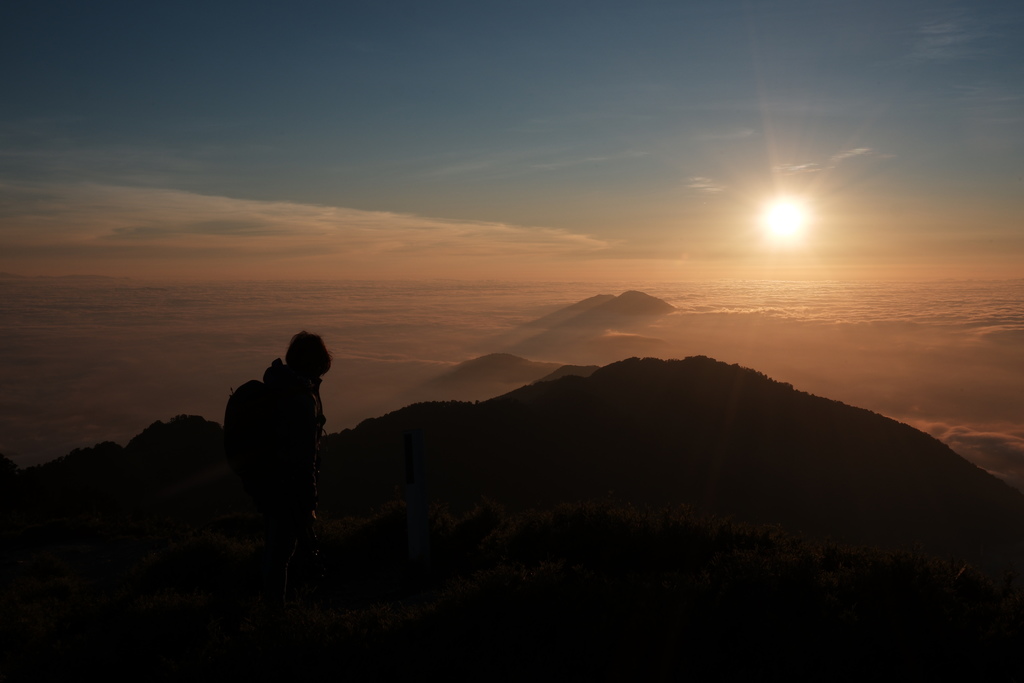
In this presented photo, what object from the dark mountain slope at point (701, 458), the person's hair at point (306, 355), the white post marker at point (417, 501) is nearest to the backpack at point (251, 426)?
the person's hair at point (306, 355)

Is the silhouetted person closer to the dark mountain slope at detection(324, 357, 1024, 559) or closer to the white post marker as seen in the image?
the white post marker

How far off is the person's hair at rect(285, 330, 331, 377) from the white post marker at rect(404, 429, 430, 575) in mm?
1020

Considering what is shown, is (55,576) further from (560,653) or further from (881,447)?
(881,447)

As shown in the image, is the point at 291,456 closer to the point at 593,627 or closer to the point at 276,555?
the point at 276,555

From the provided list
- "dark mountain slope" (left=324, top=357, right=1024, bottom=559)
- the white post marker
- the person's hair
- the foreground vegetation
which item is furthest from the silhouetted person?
"dark mountain slope" (left=324, top=357, right=1024, bottom=559)

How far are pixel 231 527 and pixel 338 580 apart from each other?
3551 millimetres

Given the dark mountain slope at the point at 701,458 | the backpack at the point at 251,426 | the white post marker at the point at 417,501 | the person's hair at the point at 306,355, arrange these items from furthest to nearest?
the dark mountain slope at the point at 701,458
the white post marker at the point at 417,501
the person's hair at the point at 306,355
the backpack at the point at 251,426

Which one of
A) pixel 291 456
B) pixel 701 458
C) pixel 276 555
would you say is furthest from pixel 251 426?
pixel 701 458

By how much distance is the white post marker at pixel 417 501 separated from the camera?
17.3 ft

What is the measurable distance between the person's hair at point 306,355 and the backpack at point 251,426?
27 cm

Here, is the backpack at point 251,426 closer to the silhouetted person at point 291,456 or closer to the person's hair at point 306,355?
the silhouetted person at point 291,456

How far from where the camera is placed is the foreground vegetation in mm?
3359

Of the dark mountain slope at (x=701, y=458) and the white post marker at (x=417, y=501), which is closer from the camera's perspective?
the white post marker at (x=417, y=501)

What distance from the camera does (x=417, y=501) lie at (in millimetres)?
5344
